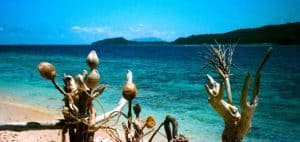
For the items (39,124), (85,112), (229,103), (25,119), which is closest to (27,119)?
(25,119)

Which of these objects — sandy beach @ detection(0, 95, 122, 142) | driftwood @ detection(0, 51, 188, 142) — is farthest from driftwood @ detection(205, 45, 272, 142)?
sandy beach @ detection(0, 95, 122, 142)

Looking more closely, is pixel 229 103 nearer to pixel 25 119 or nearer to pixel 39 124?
pixel 39 124

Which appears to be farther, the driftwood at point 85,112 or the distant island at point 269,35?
the distant island at point 269,35

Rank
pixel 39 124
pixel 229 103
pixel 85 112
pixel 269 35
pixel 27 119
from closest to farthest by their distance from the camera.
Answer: pixel 85 112
pixel 39 124
pixel 229 103
pixel 27 119
pixel 269 35

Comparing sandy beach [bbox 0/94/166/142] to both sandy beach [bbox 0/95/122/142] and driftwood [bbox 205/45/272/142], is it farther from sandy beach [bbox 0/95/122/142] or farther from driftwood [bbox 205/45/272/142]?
driftwood [bbox 205/45/272/142]

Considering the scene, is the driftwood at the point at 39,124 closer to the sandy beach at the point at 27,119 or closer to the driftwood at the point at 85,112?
the driftwood at the point at 85,112

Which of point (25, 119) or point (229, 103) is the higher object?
point (229, 103)

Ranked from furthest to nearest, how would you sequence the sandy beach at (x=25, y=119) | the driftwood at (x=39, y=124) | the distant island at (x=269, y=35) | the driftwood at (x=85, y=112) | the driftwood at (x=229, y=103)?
the distant island at (x=269, y=35) < the sandy beach at (x=25, y=119) < the driftwood at (x=229, y=103) < the driftwood at (x=39, y=124) < the driftwood at (x=85, y=112)

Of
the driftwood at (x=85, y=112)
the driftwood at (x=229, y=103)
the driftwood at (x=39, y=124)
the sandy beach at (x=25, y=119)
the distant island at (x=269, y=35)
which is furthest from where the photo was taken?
the distant island at (x=269, y=35)

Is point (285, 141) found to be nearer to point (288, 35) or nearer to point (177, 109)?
point (177, 109)

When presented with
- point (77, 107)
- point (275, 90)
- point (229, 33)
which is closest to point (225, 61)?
point (77, 107)

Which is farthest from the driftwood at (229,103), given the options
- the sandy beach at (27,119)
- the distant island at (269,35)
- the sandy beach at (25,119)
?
the distant island at (269,35)

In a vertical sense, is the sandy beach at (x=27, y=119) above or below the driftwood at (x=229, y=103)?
below

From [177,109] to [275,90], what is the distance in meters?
12.3
